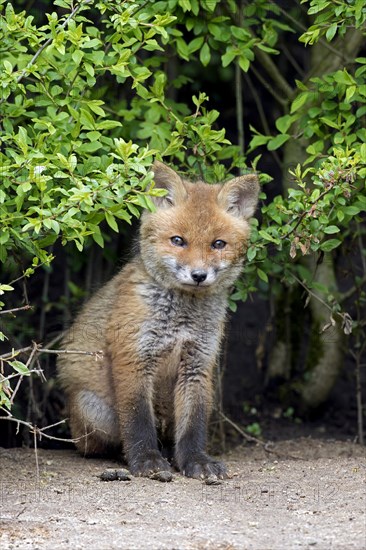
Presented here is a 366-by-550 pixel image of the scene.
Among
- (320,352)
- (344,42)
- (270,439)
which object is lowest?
(270,439)

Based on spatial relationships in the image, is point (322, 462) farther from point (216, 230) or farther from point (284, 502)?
point (216, 230)

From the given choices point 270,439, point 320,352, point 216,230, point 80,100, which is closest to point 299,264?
point 320,352

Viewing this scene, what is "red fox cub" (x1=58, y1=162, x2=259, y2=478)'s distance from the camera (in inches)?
Result: 242

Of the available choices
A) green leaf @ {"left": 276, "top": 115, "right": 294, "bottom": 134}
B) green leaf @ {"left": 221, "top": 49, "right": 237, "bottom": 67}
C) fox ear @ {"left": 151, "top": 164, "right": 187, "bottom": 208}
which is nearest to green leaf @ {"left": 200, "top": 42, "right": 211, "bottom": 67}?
green leaf @ {"left": 221, "top": 49, "right": 237, "bottom": 67}

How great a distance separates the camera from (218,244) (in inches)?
245

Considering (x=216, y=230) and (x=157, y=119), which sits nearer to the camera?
(x=216, y=230)

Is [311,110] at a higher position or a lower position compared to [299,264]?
higher

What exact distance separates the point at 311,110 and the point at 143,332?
6.86 feet

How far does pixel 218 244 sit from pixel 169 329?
0.71m

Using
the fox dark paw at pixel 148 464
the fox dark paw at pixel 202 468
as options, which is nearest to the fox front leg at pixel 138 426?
the fox dark paw at pixel 148 464

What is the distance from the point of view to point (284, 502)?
525 centimetres

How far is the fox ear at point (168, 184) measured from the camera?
628 cm

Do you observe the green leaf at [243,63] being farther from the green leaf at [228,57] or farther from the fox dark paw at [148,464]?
the fox dark paw at [148,464]

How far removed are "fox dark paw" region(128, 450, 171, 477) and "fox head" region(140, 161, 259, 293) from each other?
3.82 feet
